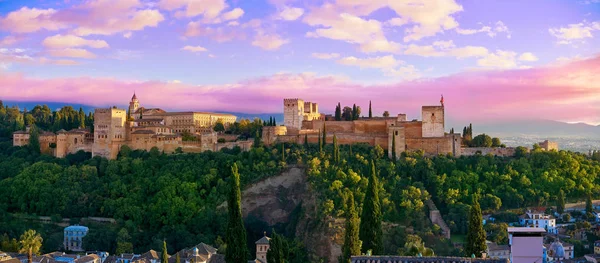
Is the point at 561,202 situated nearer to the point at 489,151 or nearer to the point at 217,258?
the point at 489,151

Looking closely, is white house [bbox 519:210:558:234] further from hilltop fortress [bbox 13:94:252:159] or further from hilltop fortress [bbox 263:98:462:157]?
hilltop fortress [bbox 13:94:252:159]

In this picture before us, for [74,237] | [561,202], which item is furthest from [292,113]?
[561,202]

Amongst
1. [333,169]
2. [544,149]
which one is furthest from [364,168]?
[544,149]

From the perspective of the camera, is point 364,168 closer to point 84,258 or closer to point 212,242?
point 212,242

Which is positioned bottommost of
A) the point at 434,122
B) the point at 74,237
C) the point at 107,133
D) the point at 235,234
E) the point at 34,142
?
the point at 74,237

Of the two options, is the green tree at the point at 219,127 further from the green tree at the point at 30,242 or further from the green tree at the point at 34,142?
the green tree at the point at 30,242

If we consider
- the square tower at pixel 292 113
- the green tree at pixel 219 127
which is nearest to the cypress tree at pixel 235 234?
the square tower at pixel 292 113
